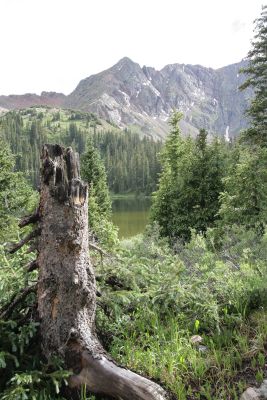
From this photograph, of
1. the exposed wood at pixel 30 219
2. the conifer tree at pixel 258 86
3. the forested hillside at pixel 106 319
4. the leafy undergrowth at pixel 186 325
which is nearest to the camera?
the forested hillside at pixel 106 319

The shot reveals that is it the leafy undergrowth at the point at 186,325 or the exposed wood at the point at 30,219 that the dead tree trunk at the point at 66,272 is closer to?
the exposed wood at the point at 30,219

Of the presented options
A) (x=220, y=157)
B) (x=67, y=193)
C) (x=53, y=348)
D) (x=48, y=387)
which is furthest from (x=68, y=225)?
(x=220, y=157)

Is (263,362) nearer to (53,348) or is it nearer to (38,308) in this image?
(53,348)

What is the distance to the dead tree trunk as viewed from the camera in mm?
4207

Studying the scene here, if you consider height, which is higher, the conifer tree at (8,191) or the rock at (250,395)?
the conifer tree at (8,191)

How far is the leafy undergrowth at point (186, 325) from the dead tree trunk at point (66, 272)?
1.69 ft

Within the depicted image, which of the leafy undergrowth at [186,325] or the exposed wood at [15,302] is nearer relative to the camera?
the leafy undergrowth at [186,325]

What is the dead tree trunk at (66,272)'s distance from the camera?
4.21 metres

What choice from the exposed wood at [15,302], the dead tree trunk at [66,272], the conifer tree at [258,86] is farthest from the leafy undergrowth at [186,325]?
the conifer tree at [258,86]

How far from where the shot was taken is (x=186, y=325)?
5.12 metres

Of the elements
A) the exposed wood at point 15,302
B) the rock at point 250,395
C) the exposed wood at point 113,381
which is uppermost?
the exposed wood at point 15,302

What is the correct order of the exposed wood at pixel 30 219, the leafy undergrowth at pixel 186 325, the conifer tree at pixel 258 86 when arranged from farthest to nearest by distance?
1. the conifer tree at pixel 258 86
2. the exposed wood at pixel 30 219
3. the leafy undergrowth at pixel 186 325

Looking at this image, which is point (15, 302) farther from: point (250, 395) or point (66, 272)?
point (250, 395)

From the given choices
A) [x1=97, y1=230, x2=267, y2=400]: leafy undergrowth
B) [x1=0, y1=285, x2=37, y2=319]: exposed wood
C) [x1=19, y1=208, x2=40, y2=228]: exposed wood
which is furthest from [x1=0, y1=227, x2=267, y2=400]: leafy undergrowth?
[x1=19, y1=208, x2=40, y2=228]: exposed wood
